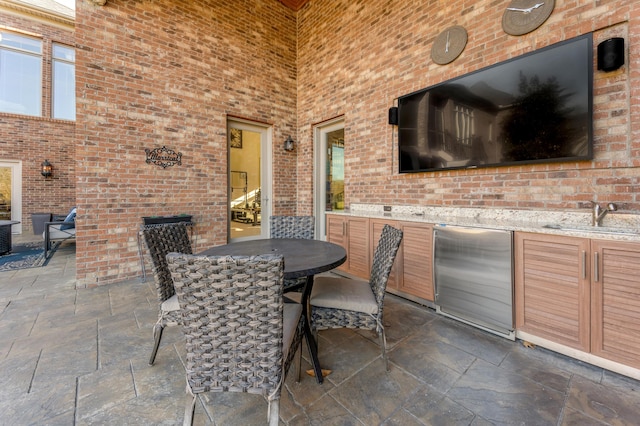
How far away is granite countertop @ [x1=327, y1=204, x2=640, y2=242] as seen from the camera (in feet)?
5.88

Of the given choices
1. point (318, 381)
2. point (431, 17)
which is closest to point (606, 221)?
point (318, 381)

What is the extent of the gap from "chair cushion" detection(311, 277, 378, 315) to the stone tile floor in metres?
0.43

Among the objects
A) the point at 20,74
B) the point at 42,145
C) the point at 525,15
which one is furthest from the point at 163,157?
the point at 20,74

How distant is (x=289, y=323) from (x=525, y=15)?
3369mm

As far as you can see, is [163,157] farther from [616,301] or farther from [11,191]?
[11,191]

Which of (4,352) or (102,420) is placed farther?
(4,352)

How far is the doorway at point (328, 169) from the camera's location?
4691 mm

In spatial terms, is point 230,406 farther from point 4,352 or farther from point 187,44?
point 187,44

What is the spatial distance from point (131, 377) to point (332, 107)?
4.27 metres

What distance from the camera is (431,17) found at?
3.15 m

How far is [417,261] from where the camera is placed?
2793 millimetres

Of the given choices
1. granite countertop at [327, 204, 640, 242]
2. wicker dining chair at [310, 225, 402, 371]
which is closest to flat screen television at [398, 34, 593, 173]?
granite countertop at [327, 204, 640, 242]

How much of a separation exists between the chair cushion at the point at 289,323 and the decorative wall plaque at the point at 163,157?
3.25 m

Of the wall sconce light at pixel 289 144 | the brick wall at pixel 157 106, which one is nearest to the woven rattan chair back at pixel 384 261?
the brick wall at pixel 157 106
